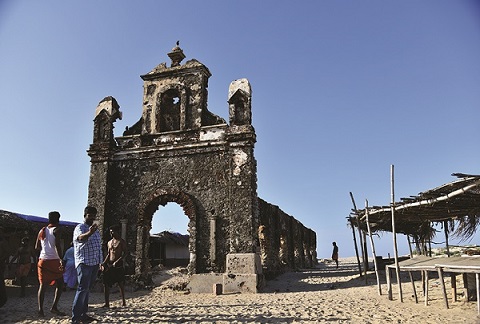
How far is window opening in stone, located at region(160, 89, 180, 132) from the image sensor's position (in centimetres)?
1395

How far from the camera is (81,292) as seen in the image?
227 inches

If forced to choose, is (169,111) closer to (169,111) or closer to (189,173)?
(169,111)

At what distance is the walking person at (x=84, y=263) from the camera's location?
5.72 metres

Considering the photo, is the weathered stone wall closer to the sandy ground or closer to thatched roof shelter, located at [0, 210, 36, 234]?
the sandy ground

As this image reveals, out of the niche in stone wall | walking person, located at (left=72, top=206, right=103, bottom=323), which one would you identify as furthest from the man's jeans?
the niche in stone wall

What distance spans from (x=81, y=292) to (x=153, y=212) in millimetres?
7140

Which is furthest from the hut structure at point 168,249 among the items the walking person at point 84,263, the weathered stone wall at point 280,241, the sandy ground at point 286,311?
the walking person at point 84,263

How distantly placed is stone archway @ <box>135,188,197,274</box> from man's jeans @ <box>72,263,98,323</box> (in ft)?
19.9

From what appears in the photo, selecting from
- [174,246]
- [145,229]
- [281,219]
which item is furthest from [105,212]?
[174,246]

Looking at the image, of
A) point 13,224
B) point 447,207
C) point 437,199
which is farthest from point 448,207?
point 13,224

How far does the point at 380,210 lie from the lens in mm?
10039

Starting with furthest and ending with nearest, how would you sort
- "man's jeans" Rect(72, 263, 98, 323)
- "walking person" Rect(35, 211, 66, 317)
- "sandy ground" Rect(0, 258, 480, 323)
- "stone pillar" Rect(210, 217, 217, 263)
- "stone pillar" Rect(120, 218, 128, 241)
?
"stone pillar" Rect(120, 218, 128, 241) → "stone pillar" Rect(210, 217, 217, 263) → "walking person" Rect(35, 211, 66, 317) → "sandy ground" Rect(0, 258, 480, 323) → "man's jeans" Rect(72, 263, 98, 323)

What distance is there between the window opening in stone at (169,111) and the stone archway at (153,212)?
8.97 ft

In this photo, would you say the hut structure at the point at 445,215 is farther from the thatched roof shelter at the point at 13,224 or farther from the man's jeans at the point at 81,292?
the thatched roof shelter at the point at 13,224
